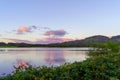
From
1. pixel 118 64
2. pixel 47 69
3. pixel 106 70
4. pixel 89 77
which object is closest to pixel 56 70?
pixel 47 69

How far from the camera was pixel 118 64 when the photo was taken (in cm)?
951

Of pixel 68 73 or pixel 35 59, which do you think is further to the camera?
pixel 35 59

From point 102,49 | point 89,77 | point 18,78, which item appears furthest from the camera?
point 102,49

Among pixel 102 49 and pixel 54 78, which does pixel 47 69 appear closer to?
pixel 54 78

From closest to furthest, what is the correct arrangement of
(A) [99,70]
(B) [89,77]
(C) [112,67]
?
(B) [89,77], (A) [99,70], (C) [112,67]

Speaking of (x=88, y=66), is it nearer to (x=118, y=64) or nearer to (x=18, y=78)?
(x=118, y=64)

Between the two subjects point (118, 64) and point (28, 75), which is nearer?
point (28, 75)

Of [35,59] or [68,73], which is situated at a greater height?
[68,73]

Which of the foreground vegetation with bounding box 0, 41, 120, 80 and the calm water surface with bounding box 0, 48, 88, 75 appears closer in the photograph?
the foreground vegetation with bounding box 0, 41, 120, 80

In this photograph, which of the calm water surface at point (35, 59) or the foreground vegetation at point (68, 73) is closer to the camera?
the foreground vegetation at point (68, 73)

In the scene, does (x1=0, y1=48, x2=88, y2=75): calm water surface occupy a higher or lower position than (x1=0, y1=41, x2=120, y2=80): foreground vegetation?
lower

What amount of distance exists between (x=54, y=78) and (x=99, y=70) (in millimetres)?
1606

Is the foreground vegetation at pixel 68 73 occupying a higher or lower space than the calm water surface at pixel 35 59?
higher

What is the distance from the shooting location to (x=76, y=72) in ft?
24.9
